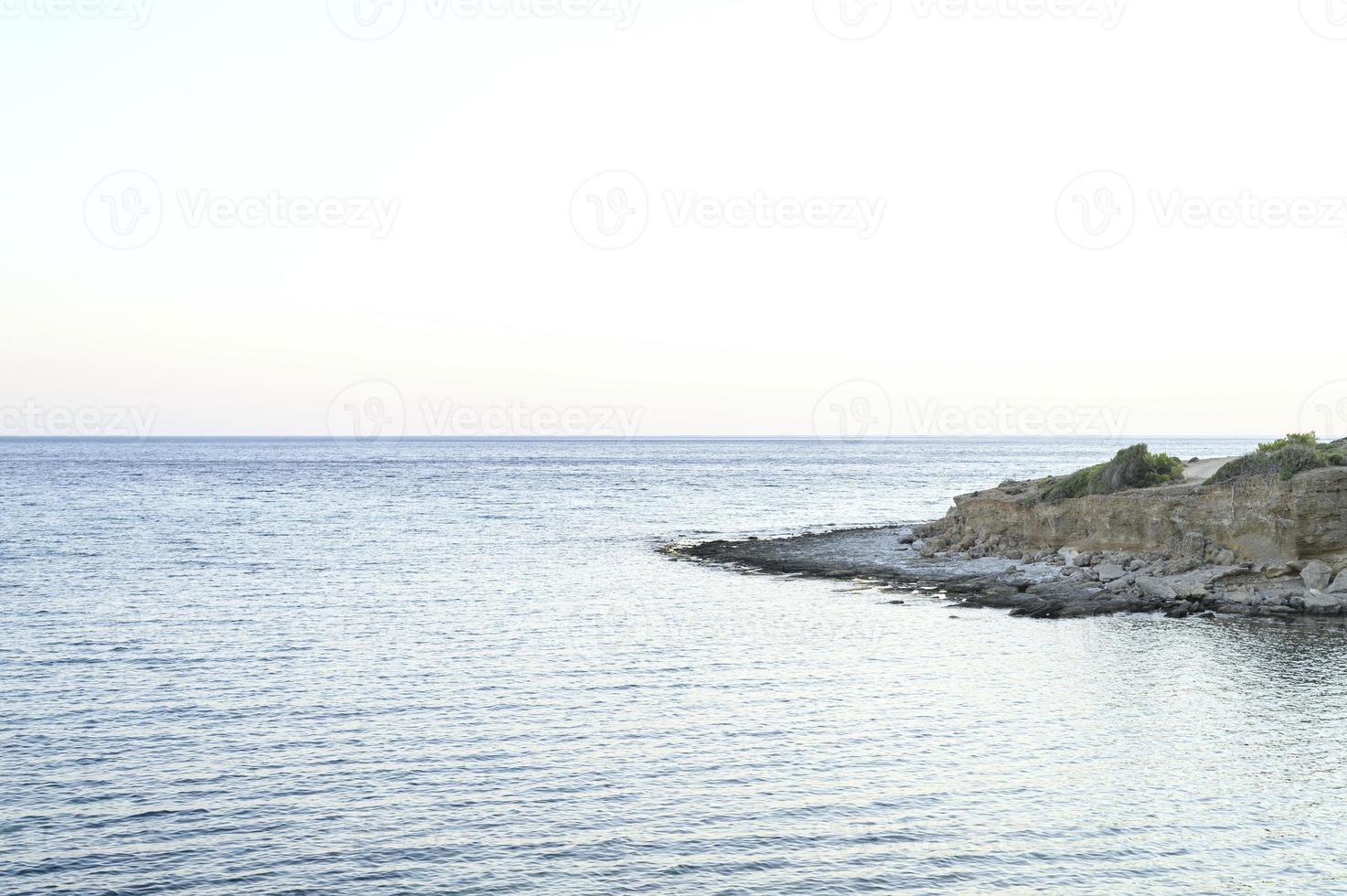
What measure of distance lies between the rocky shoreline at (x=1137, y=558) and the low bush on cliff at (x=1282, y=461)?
2.50 ft

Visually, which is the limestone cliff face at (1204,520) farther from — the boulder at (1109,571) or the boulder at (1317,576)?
the boulder at (1109,571)

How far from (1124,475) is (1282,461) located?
763 cm

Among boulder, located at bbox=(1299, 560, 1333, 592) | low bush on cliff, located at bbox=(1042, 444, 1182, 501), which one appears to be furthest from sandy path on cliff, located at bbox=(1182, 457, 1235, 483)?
boulder, located at bbox=(1299, 560, 1333, 592)

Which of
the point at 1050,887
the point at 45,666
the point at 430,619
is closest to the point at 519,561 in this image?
the point at 430,619

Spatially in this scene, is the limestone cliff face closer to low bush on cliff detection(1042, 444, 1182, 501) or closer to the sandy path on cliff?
low bush on cliff detection(1042, 444, 1182, 501)

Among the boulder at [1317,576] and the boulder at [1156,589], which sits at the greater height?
the boulder at [1317,576]

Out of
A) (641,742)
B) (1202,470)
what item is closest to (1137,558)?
(1202,470)

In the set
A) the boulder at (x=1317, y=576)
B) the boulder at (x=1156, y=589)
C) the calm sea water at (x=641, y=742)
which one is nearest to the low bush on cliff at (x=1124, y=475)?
the boulder at (x=1156, y=589)

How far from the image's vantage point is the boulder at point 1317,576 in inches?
1503

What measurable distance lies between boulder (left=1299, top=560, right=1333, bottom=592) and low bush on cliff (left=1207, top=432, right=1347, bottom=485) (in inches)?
164

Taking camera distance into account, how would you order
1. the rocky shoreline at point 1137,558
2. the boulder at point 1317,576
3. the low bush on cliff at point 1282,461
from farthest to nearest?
the low bush on cliff at point 1282,461, the rocky shoreline at point 1137,558, the boulder at point 1317,576

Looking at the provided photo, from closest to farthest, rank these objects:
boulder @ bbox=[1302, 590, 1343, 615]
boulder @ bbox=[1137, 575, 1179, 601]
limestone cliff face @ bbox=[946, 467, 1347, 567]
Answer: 1. boulder @ bbox=[1302, 590, 1343, 615]
2. boulder @ bbox=[1137, 575, 1179, 601]
3. limestone cliff face @ bbox=[946, 467, 1347, 567]

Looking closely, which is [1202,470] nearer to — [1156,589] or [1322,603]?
[1156,589]

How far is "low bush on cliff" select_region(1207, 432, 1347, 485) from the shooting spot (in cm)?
4209
